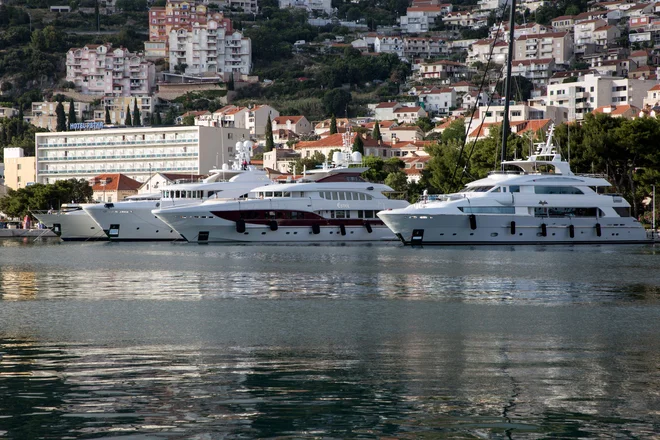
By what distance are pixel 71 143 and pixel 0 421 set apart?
365ft

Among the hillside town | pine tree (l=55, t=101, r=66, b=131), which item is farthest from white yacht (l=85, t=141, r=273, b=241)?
pine tree (l=55, t=101, r=66, b=131)

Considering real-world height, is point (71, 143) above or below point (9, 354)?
above

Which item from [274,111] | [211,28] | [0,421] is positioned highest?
[211,28]

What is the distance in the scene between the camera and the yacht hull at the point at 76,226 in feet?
Answer: 247

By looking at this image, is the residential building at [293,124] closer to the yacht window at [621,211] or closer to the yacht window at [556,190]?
the yacht window at [621,211]

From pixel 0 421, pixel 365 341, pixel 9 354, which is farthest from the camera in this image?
pixel 365 341

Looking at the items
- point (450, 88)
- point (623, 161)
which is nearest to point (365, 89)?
point (450, 88)

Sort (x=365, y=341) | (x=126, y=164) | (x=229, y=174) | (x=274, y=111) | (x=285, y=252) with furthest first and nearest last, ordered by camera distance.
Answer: (x=274, y=111) → (x=126, y=164) → (x=229, y=174) → (x=285, y=252) → (x=365, y=341)

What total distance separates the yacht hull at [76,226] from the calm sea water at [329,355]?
34.5 metres

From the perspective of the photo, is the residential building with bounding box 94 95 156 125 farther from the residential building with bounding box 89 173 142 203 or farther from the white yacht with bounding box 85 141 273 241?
the white yacht with bounding box 85 141 273 241

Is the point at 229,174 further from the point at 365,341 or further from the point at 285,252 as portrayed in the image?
the point at 365,341

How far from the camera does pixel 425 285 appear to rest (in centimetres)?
3606

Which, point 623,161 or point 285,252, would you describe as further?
point 623,161

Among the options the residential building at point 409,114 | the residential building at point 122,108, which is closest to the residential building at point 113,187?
the residential building at point 122,108
